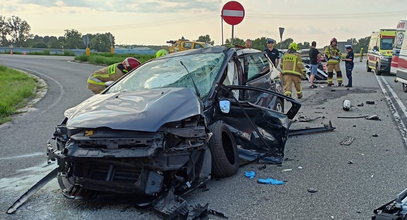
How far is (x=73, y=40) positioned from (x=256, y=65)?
77692 millimetres

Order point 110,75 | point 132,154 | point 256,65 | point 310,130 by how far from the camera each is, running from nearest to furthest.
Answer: point 132,154, point 256,65, point 310,130, point 110,75

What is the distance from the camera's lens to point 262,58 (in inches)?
293

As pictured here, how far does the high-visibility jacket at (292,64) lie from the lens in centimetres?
1166

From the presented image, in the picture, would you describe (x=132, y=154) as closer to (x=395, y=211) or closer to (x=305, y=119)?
(x=395, y=211)

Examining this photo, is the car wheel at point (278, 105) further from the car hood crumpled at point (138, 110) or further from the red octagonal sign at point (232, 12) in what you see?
the red octagonal sign at point (232, 12)

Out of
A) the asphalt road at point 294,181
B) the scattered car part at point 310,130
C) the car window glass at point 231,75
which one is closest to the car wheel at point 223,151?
the asphalt road at point 294,181

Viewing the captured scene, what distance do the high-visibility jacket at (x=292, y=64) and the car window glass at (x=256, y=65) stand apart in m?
4.26

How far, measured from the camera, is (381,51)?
67.5ft

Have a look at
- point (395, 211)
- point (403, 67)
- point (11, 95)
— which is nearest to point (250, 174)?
point (395, 211)

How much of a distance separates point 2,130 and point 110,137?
5145mm

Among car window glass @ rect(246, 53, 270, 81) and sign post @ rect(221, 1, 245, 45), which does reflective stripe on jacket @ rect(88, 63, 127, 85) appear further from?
sign post @ rect(221, 1, 245, 45)

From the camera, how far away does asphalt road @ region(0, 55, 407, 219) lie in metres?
3.91

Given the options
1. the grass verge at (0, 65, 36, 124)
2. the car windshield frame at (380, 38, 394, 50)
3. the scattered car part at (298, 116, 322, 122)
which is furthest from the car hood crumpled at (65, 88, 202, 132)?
the car windshield frame at (380, 38, 394, 50)

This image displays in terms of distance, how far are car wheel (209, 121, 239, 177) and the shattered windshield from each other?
1.62ft
